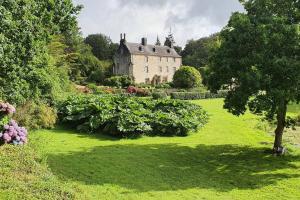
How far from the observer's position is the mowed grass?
11656 mm

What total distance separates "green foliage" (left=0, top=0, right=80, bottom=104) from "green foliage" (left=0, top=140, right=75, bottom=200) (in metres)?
1.80

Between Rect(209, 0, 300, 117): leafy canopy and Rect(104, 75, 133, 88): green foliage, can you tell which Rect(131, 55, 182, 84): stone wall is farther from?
Rect(209, 0, 300, 117): leafy canopy

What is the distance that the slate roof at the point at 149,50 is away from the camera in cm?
7919

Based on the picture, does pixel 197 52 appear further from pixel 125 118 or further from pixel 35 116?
pixel 35 116

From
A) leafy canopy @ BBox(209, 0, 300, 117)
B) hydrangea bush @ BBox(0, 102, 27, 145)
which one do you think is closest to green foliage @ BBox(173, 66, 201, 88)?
leafy canopy @ BBox(209, 0, 300, 117)

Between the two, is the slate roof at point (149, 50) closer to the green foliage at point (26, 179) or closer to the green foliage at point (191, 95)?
the green foliage at point (191, 95)

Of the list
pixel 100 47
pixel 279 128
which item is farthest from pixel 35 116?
pixel 100 47

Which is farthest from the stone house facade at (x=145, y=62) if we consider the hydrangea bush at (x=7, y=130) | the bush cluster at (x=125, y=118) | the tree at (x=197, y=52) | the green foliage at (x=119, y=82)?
the hydrangea bush at (x=7, y=130)

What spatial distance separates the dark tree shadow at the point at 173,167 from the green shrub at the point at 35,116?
3.74 metres

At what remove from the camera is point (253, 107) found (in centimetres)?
1495

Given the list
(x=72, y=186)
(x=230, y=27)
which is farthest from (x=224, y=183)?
(x=230, y=27)

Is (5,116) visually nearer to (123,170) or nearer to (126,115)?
(123,170)

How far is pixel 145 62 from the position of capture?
266ft

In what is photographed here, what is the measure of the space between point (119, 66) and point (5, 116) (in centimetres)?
6823
